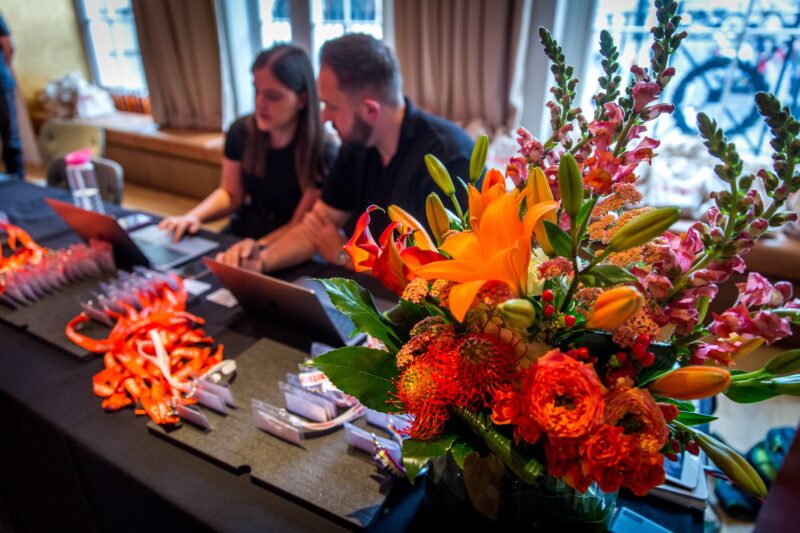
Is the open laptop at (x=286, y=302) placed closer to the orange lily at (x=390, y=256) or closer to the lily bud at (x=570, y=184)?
the orange lily at (x=390, y=256)

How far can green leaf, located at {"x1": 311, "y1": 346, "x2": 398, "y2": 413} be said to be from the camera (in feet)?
1.94

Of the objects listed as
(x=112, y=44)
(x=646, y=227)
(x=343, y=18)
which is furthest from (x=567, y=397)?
(x=112, y=44)

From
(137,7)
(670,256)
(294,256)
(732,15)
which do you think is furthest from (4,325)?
(137,7)

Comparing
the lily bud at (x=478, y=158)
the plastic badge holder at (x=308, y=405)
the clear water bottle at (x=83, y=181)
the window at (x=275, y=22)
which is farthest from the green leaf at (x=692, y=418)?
the window at (x=275, y=22)

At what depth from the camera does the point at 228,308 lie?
1243 millimetres

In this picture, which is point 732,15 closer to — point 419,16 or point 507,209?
point 419,16

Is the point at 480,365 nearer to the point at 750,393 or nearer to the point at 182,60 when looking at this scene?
→ the point at 750,393

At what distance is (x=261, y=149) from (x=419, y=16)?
1.65 m

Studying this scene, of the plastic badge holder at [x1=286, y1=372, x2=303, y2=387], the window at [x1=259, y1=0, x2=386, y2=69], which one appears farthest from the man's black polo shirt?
the window at [x1=259, y1=0, x2=386, y2=69]

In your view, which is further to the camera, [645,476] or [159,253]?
[159,253]

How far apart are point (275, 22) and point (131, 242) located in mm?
3220

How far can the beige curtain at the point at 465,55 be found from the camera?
291cm

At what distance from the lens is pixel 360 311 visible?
1.99 ft

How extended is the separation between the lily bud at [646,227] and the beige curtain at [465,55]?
2.77 m
